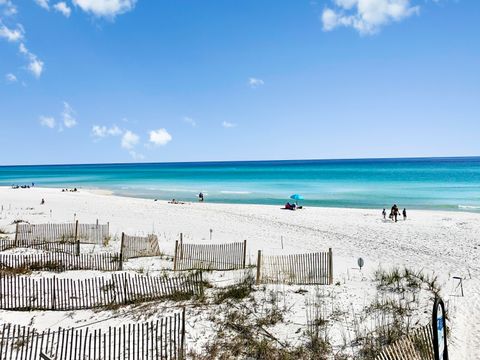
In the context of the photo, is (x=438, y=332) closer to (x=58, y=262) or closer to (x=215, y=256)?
(x=215, y=256)

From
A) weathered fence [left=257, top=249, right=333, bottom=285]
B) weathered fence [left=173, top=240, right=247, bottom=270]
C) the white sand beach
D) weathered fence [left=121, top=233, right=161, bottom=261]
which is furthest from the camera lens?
weathered fence [left=121, top=233, right=161, bottom=261]

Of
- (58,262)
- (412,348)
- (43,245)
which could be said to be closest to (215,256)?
(58,262)

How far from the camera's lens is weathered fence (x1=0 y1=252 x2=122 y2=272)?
15617 millimetres

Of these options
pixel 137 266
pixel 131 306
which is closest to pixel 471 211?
pixel 137 266

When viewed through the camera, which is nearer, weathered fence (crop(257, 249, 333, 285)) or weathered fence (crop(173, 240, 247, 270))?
weathered fence (crop(257, 249, 333, 285))

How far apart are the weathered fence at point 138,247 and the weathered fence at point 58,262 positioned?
2096 mm

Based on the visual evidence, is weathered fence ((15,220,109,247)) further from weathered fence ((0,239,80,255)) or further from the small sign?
the small sign

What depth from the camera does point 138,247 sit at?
1923 centimetres

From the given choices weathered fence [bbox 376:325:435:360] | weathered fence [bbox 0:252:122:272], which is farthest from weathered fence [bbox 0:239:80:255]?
weathered fence [bbox 376:325:435:360]

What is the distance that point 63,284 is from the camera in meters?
12.4

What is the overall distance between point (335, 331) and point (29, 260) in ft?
41.5

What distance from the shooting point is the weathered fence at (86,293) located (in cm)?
1217

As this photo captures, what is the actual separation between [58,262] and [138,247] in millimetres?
4078

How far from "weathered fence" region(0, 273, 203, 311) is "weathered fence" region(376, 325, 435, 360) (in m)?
6.55
